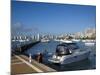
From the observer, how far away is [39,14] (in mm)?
3182

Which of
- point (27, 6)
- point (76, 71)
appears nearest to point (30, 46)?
point (27, 6)

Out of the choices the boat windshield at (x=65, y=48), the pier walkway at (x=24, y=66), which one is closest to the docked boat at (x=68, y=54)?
the boat windshield at (x=65, y=48)

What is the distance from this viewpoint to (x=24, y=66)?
123 inches

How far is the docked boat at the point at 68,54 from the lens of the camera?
3267 mm

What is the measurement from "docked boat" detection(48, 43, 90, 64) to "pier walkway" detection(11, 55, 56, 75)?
0.18 meters

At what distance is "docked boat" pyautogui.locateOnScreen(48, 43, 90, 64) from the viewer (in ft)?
10.7

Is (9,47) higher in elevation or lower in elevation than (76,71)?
higher

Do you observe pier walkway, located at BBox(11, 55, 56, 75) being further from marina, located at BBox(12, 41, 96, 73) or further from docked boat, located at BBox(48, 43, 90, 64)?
docked boat, located at BBox(48, 43, 90, 64)

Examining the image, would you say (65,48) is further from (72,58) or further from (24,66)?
(24,66)

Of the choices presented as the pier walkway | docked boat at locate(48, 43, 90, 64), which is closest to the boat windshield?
docked boat at locate(48, 43, 90, 64)

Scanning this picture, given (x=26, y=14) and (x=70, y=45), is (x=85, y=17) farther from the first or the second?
(x=26, y=14)

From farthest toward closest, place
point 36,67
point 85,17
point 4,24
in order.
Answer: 1. point 85,17
2. point 36,67
3. point 4,24

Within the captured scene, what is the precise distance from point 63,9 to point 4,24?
0.95 meters

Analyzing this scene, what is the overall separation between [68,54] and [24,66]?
71 cm
